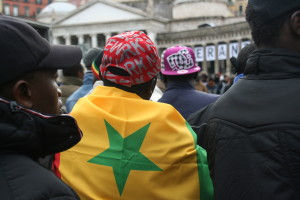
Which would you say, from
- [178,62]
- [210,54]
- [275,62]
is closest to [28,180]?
[275,62]

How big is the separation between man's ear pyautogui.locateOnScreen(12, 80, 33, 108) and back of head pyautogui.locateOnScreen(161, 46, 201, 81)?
98.5 inches

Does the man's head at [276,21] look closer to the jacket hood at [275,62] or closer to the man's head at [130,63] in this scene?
the jacket hood at [275,62]

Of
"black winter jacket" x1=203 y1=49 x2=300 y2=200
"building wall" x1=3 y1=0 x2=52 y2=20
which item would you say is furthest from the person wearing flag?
"building wall" x1=3 y1=0 x2=52 y2=20

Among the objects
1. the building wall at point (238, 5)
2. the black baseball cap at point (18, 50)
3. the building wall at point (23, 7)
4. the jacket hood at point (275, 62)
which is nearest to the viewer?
the black baseball cap at point (18, 50)

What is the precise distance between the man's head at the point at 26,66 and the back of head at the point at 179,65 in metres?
2.36

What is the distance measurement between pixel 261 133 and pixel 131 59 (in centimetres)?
96

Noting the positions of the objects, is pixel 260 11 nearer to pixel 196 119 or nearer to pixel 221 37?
pixel 196 119

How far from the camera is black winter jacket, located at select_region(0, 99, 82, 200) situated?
1279 mm

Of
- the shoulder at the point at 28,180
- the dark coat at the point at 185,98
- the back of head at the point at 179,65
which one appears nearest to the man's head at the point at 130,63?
the shoulder at the point at 28,180

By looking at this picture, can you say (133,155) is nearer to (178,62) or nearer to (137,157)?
(137,157)

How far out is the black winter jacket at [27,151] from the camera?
128 centimetres

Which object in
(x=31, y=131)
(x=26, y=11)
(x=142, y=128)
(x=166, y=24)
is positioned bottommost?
(x=142, y=128)

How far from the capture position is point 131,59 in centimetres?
237

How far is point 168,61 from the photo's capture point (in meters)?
3.99
